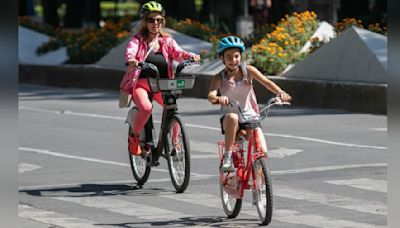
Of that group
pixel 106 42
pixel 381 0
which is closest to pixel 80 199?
pixel 106 42

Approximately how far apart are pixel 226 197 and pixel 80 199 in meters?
1.70

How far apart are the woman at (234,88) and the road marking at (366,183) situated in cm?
203

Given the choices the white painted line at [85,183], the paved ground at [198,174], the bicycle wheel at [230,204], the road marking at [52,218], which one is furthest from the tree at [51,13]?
the bicycle wheel at [230,204]

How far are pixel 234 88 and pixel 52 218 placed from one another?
5.22 feet

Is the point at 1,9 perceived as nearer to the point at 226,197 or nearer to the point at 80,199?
the point at 226,197

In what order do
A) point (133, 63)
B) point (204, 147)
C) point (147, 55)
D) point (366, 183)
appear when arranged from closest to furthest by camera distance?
point (133, 63)
point (147, 55)
point (366, 183)
point (204, 147)

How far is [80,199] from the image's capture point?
8.53 metres

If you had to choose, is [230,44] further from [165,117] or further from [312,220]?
[165,117]

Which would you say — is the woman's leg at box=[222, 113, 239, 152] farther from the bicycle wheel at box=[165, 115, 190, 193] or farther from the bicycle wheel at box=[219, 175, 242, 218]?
the bicycle wheel at box=[165, 115, 190, 193]

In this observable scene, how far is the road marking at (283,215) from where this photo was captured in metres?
6.73

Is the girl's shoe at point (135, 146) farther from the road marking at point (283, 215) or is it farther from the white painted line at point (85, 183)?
the road marking at point (283, 215)

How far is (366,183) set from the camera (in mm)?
8984

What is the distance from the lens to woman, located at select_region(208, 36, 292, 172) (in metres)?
6.84

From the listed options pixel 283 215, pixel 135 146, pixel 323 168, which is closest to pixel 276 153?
pixel 323 168
